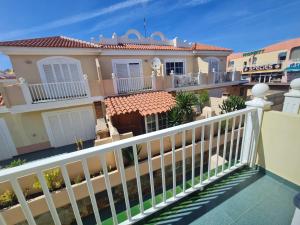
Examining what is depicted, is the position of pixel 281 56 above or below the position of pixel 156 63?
above

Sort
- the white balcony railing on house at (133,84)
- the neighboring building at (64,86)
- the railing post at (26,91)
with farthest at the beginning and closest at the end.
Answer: the white balcony railing on house at (133,84) < the neighboring building at (64,86) < the railing post at (26,91)

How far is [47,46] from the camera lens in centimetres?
704

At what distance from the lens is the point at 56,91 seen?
24.1 feet

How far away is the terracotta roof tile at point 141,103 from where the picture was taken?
651cm

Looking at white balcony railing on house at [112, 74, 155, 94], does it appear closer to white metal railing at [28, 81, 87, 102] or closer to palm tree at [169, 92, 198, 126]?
white metal railing at [28, 81, 87, 102]

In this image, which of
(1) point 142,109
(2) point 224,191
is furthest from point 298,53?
(2) point 224,191

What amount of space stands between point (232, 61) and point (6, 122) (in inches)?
1563

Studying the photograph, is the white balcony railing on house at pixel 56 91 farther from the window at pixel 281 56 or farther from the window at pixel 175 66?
the window at pixel 281 56

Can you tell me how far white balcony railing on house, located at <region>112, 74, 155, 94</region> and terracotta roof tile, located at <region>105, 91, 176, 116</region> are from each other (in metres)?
0.61

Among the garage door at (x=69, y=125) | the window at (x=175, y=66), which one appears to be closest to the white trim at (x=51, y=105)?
the garage door at (x=69, y=125)

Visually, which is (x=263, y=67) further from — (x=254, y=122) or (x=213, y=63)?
(x=254, y=122)

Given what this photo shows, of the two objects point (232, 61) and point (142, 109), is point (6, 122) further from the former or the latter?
point (232, 61)

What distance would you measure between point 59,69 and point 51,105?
2.21 m

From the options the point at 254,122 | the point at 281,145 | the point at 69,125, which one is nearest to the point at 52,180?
the point at 69,125
